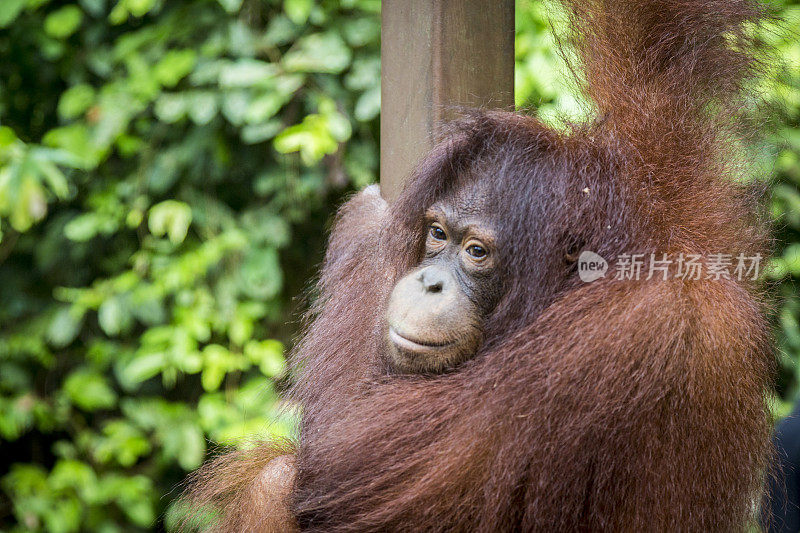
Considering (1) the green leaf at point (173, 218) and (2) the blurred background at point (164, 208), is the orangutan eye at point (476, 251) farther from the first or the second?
(1) the green leaf at point (173, 218)

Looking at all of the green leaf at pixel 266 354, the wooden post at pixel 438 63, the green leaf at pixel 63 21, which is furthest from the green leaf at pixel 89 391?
the wooden post at pixel 438 63

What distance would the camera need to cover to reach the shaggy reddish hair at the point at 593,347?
1206 millimetres

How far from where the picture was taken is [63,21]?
289 cm

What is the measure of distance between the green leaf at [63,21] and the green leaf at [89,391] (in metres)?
1.26

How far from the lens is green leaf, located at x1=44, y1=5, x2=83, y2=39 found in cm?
288

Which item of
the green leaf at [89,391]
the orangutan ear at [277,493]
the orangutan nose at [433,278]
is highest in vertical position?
the orangutan nose at [433,278]

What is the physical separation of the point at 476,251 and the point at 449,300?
11 cm

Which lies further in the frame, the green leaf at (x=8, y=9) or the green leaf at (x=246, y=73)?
the green leaf at (x=8, y=9)

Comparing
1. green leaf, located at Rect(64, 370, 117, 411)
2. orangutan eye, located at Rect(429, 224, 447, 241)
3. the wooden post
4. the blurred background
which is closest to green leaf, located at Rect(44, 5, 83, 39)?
the blurred background

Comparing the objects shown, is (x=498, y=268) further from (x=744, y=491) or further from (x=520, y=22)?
(x=520, y=22)

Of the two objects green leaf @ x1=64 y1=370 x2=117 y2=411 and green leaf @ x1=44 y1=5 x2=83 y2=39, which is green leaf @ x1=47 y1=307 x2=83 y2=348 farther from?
green leaf @ x1=44 y1=5 x2=83 y2=39

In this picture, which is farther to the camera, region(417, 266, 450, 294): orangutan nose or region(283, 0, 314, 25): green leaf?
region(283, 0, 314, 25): green leaf

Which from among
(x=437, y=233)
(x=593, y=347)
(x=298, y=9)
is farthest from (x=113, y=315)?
(x=593, y=347)

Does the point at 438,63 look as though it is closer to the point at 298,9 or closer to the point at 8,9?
the point at 298,9
